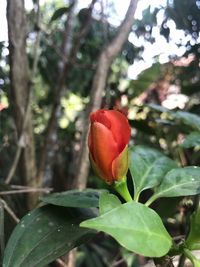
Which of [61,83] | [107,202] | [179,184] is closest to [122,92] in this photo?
[61,83]

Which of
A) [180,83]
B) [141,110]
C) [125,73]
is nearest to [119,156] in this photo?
[141,110]

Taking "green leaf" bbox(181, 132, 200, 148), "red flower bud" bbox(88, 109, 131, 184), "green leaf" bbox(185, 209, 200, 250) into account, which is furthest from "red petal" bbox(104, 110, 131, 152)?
"green leaf" bbox(181, 132, 200, 148)

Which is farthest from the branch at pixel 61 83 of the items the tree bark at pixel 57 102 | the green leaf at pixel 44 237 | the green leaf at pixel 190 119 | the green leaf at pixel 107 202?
the green leaf at pixel 107 202

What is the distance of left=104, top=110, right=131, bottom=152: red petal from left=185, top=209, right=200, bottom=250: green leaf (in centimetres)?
11

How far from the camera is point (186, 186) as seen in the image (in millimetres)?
605

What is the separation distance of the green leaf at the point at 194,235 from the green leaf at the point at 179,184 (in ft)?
0.30

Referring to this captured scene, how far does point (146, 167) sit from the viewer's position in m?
0.67

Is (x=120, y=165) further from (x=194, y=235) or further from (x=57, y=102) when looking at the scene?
(x=57, y=102)

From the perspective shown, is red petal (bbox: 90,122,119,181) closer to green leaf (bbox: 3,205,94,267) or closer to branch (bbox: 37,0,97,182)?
green leaf (bbox: 3,205,94,267)

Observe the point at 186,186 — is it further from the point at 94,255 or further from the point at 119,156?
the point at 94,255

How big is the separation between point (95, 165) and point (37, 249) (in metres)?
0.12

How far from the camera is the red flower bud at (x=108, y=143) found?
53 cm

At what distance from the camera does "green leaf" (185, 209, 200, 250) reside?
494 millimetres

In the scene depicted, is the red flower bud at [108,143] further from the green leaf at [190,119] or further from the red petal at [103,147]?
the green leaf at [190,119]
